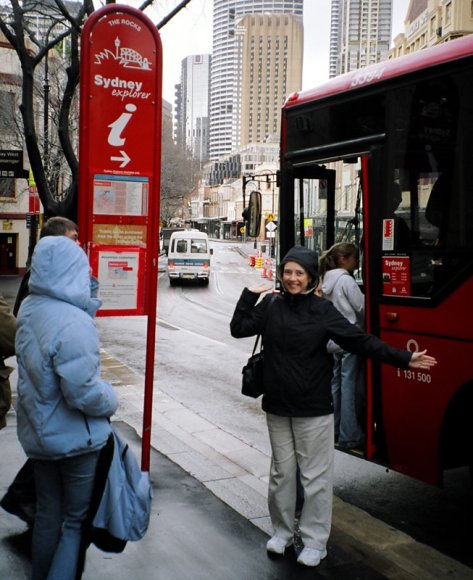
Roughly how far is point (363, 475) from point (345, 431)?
2.62 ft

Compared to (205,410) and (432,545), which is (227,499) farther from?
(205,410)

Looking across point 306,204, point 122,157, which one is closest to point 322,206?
point 306,204

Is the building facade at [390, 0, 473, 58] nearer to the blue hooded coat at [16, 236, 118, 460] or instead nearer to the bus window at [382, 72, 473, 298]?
the bus window at [382, 72, 473, 298]

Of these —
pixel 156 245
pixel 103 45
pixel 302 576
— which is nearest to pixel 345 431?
pixel 302 576

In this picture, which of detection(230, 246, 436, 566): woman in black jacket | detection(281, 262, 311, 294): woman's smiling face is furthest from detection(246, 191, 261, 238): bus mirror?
detection(281, 262, 311, 294): woman's smiling face

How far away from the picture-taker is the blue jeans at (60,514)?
10.6ft

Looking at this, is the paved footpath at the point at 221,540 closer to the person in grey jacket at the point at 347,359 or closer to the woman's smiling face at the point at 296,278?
the person in grey jacket at the point at 347,359

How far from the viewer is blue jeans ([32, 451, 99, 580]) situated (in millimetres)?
3223

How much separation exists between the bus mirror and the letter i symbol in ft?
7.58

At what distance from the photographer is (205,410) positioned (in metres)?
8.41

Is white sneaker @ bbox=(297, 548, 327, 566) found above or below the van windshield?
below

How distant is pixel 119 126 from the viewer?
467cm


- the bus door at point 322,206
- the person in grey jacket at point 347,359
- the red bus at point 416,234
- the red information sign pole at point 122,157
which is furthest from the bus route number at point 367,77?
the red information sign pole at point 122,157

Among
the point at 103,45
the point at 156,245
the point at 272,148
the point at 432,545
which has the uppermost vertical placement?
the point at 272,148
